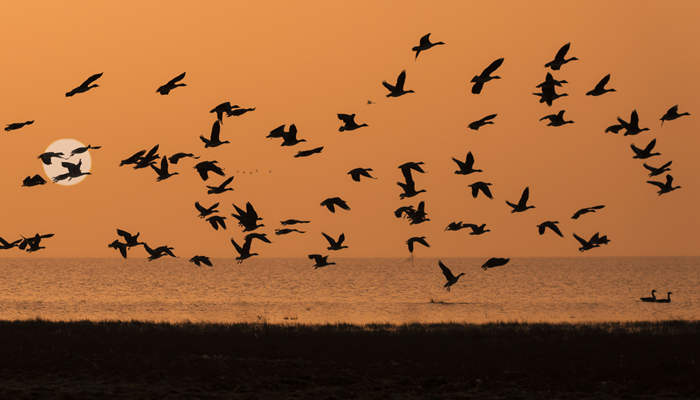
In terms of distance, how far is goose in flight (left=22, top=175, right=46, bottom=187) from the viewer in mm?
35006

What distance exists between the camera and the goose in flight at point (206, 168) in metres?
33.1

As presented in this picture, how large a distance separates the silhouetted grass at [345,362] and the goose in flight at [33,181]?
7.22m

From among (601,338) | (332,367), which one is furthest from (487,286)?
(332,367)

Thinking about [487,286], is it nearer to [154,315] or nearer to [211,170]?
[154,315]

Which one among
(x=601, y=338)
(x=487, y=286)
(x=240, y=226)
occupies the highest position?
(x=240, y=226)

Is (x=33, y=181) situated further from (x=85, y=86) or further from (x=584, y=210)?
(x=584, y=210)

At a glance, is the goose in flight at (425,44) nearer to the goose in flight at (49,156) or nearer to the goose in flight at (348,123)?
the goose in flight at (348,123)

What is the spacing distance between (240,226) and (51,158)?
754 centimetres

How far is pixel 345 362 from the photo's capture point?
44.3 m

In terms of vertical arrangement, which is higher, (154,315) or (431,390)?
(431,390)

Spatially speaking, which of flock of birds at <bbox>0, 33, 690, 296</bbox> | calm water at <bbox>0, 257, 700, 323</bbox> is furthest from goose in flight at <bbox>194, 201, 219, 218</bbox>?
calm water at <bbox>0, 257, 700, 323</bbox>

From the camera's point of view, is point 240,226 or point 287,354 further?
point 287,354

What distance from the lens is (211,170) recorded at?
33781 mm

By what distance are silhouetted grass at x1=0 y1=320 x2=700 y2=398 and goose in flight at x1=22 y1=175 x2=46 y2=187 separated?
7.22 meters
